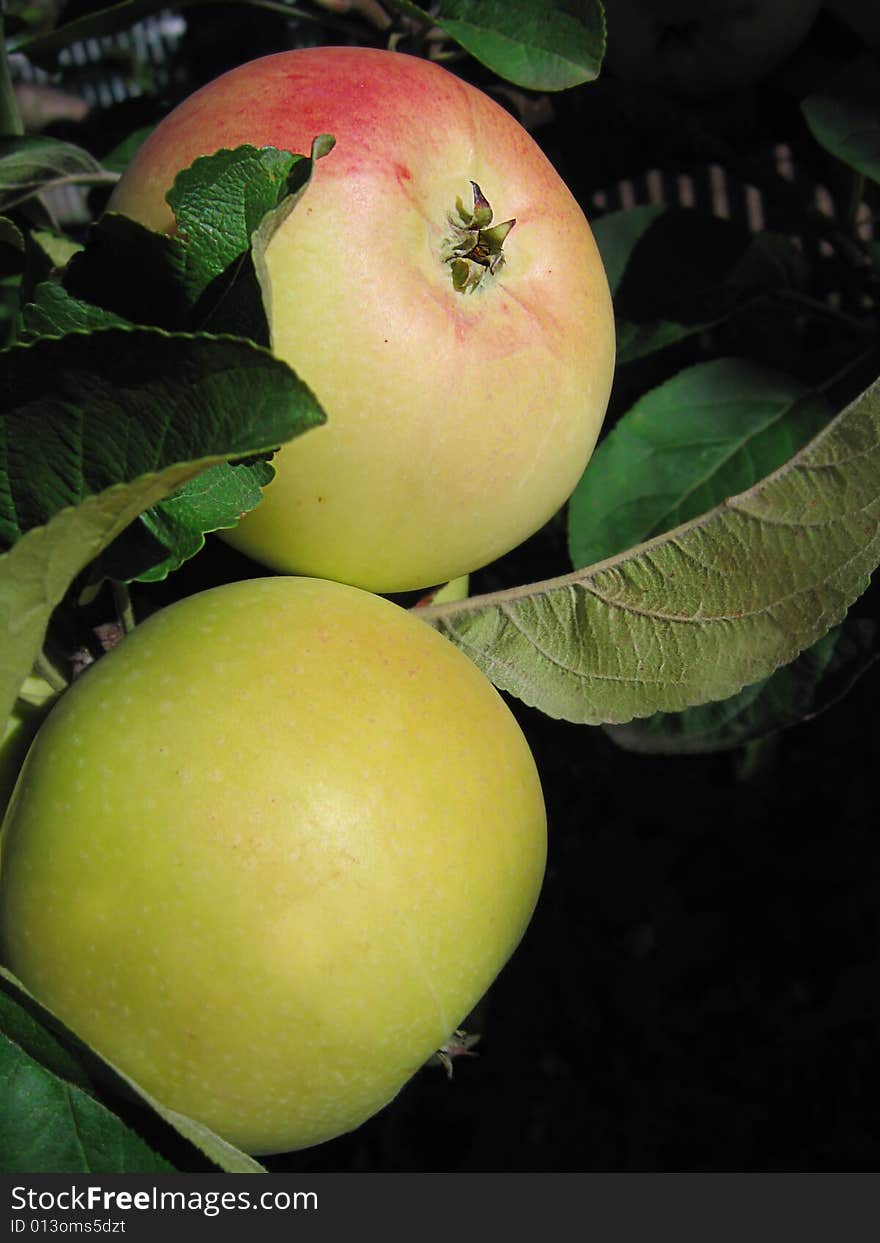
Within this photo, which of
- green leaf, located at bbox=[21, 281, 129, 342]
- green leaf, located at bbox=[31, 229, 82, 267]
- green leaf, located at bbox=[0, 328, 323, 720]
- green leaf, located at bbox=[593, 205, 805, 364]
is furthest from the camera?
green leaf, located at bbox=[593, 205, 805, 364]

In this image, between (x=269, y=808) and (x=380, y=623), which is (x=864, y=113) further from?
(x=269, y=808)

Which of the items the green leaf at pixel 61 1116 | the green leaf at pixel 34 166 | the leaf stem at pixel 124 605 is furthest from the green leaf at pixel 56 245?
the green leaf at pixel 61 1116

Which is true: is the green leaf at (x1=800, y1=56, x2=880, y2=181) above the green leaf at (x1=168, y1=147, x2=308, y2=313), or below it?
below

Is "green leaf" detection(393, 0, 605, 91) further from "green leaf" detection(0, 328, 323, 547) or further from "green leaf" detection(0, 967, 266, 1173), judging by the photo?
"green leaf" detection(0, 967, 266, 1173)

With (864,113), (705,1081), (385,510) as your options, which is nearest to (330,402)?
(385,510)

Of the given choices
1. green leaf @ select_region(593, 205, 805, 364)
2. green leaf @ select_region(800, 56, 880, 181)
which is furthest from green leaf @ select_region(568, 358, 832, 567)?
green leaf @ select_region(800, 56, 880, 181)

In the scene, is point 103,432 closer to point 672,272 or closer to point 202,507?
point 202,507
